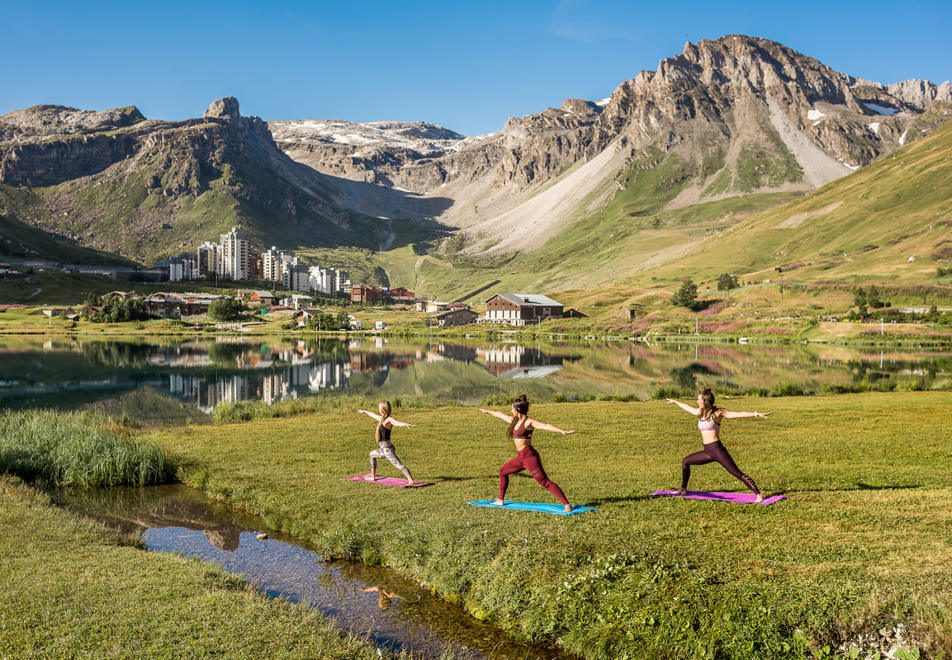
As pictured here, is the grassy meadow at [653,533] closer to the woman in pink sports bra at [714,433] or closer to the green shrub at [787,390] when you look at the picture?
the woman in pink sports bra at [714,433]

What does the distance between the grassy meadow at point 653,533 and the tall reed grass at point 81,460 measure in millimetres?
1296

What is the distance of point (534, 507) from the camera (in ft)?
46.5

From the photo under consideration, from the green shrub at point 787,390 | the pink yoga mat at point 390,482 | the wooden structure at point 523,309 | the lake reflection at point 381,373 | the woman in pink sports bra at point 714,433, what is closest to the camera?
the woman in pink sports bra at point 714,433

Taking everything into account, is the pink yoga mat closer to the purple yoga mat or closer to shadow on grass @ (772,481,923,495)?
the purple yoga mat

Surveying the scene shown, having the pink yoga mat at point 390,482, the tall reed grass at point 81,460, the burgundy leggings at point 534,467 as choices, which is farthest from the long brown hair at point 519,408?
the tall reed grass at point 81,460

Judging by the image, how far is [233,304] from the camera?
609ft

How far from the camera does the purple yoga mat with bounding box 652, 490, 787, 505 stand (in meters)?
14.3

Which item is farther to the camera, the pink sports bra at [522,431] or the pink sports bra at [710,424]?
the pink sports bra at [710,424]

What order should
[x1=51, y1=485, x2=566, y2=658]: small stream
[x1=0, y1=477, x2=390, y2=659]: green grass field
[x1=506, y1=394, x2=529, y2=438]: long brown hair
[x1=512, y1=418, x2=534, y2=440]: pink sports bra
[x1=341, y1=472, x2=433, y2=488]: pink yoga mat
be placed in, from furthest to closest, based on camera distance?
[x1=341, y1=472, x2=433, y2=488]: pink yoga mat → [x1=512, y1=418, x2=534, y2=440]: pink sports bra → [x1=506, y1=394, x2=529, y2=438]: long brown hair → [x1=51, y1=485, x2=566, y2=658]: small stream → [x1=0, y1=477, x2=390, y2=659]: green grass field

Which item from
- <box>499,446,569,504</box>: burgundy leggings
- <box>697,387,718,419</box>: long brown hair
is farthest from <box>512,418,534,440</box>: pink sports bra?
<box>697,387,718,419</box>: long brown hair

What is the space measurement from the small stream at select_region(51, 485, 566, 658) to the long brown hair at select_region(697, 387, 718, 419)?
6.00m

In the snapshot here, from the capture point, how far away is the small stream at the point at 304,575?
10.6 m

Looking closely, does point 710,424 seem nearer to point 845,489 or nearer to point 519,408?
point 519,408

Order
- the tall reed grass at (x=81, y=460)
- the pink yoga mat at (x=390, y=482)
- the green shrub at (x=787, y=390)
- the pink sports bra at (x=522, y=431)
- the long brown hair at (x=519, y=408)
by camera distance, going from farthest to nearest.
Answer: the green shrub at (x=787, y=390) → the tall reed grass at (x=81, y=460) → the pink yoga mat at (x=390, y=482) → the pink sports bra at (x=522, y=431) → the long brown hair at (x=519, y=408)
